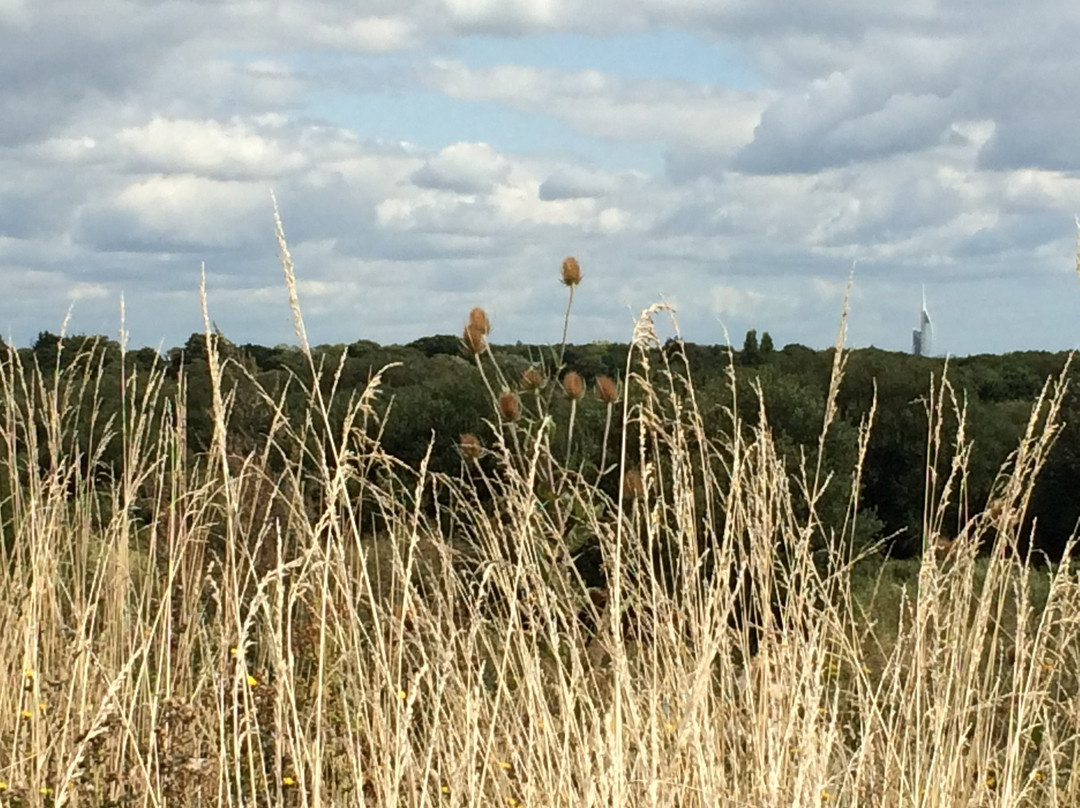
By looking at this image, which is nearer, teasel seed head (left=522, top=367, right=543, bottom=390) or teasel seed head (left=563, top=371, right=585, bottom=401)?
teasel seed head (left=563, top=371, right=585, bottom=401)

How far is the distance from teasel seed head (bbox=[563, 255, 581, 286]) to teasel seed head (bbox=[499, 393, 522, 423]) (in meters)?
0.48

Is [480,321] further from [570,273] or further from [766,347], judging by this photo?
[766,347]

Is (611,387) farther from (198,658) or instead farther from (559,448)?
(559,448)

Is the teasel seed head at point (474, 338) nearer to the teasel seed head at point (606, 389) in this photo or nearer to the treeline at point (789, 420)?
the teasel seed head at point (606, 389)

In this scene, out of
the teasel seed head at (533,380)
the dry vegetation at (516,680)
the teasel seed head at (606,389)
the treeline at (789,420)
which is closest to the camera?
the dry vegetation at (516,680)

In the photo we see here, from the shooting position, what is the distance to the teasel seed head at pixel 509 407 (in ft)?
14.2

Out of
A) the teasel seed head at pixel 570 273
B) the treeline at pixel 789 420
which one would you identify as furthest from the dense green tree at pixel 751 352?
the teasel seed head at pixel 570 273

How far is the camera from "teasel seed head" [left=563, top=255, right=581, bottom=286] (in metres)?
4.61

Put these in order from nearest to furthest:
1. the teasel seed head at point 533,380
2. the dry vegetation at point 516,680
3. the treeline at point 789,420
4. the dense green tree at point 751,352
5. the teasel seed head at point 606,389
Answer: the dry vegetation at point 516,680, the teasel seed head at point 606,389, the teasel seed head at point 533,380, the treeline at point 789,420, the dense green tree at point 751,352

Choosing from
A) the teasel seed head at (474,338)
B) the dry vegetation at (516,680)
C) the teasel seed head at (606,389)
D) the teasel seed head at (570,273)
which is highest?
the teasel seed head at (570,273)

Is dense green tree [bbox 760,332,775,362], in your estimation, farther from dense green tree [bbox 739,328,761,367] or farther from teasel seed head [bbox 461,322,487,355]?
teasel seed head [bbox 461,322,487,355]

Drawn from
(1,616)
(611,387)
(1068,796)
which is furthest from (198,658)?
(1068,796)

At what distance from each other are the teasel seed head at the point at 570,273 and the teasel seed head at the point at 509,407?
0.48 meters

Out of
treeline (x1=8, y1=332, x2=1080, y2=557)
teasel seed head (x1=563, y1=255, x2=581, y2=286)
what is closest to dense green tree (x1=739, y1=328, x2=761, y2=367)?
treeline (x1=8, y1=332, x2=1080, y2=557)
